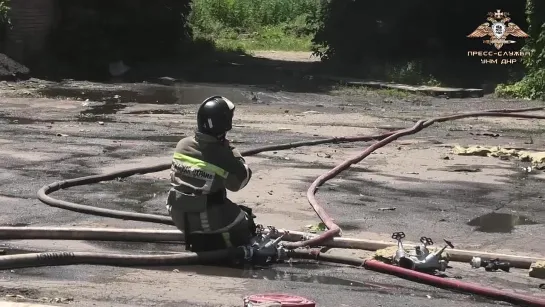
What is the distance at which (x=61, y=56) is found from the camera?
25.7 meters

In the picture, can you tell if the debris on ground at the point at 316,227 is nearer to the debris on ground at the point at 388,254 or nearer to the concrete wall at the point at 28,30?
the debris on ground at the point at 388,254

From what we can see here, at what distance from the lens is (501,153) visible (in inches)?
540

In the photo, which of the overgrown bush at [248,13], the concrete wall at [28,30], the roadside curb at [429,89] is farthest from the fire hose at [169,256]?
the overgrown bush at [248,13]

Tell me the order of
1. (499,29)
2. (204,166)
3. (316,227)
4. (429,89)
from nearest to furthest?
(204,166)
(316,227)
(429,89)
(499,29)

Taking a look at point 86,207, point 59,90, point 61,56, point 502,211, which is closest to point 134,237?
point 86,207

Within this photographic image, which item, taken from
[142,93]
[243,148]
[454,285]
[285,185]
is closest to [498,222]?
[285,185]

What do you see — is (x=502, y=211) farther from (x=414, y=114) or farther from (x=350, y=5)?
(x=350, y=5)

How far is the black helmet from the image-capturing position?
7441 millimetres

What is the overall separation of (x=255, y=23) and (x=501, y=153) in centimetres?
3144

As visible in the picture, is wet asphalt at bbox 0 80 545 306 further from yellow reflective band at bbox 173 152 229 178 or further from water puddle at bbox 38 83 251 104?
yellow reflective band at bbox 173 152 229 178

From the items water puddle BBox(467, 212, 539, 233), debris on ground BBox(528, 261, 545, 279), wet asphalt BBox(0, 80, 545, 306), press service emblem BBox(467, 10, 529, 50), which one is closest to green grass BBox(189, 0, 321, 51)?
press service emblem BBox(467, 10, 529, 50)

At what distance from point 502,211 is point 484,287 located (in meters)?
3.75

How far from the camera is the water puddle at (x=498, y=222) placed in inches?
368

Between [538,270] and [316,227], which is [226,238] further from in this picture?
[538,270]
